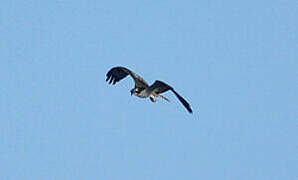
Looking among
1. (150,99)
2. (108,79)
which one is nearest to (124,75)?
(108,79)

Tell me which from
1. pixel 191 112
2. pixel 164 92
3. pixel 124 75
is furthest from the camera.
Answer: pixel 124 75

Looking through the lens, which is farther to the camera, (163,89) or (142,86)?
(142,86)

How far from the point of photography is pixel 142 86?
38.6 m

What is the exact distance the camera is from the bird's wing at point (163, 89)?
34.1 meters

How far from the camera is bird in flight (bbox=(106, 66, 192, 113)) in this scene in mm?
35625

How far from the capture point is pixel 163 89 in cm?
3647

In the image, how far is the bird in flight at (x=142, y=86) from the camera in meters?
35.6

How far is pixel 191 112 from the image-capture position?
3344 cm

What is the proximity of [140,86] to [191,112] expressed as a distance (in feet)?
18.9

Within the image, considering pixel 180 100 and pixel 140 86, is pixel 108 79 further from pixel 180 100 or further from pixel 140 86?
pixel 180 100

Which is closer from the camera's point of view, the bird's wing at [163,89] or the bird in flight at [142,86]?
the bird's wing at [163,89]

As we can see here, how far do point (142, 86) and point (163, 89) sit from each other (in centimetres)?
233

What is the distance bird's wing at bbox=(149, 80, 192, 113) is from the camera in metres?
34.1

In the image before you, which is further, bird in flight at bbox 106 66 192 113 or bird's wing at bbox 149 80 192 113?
bird in flight at bbox 106 66 192 113
